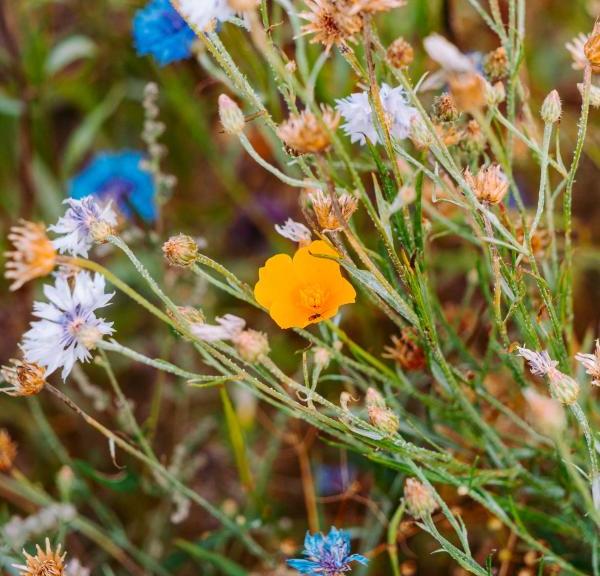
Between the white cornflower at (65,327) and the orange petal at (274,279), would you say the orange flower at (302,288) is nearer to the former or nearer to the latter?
the orange petal at (274,279)

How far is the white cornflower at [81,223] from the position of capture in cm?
49

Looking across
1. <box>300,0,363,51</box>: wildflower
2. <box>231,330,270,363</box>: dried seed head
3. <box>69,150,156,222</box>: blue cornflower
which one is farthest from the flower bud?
<box>69,150,156,222</box>: blue cornflower

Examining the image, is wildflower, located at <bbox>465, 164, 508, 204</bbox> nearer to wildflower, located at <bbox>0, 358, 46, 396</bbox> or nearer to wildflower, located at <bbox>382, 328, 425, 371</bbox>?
wildflower, located at <bbox>382, 328, 425, 371</bbox>

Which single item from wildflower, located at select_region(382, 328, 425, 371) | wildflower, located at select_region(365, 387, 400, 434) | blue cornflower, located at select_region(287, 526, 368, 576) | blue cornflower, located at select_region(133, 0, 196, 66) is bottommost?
blue cornflower, located at select_region(287, 526, 368, 576)

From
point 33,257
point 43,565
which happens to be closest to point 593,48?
point 33,257

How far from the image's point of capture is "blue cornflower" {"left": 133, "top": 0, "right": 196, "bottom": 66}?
0.71 metres

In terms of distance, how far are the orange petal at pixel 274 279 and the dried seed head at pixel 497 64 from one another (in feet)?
0.73

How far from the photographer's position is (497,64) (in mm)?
601

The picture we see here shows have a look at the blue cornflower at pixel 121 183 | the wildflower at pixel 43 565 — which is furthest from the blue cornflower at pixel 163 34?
the wildflower at pixel 43 565

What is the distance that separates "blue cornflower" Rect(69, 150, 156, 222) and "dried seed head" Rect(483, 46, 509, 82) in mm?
552

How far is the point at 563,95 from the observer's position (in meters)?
1.25

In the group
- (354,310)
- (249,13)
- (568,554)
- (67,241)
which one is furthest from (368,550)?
(249,13)

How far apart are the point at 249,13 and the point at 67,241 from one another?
204 millimetres

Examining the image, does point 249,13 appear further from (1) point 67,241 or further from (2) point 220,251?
(2) point 220,251
